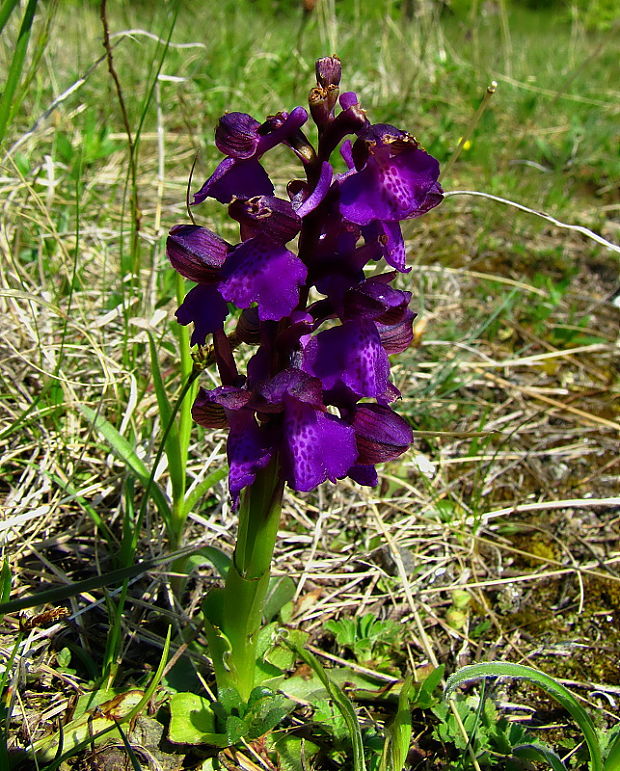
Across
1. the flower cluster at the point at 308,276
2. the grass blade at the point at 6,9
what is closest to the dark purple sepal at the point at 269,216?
the flower cluster at the point at 308,276

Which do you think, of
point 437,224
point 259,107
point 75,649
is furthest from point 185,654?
point 259,107

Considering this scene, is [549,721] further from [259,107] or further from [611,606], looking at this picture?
[259,107]

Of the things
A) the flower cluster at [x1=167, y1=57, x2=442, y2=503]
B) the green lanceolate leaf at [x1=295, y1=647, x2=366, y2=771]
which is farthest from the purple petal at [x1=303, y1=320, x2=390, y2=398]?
the green lanceolate leaf at [x1=295, y1=647, x2=366, y2=771]

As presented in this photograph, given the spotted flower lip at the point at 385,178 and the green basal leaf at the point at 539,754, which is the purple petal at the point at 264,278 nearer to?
the spotted flower lip at the point at 385,178

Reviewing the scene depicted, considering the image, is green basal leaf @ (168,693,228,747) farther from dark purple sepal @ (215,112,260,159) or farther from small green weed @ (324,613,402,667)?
dark purple sepal @ (215,112,260,159)

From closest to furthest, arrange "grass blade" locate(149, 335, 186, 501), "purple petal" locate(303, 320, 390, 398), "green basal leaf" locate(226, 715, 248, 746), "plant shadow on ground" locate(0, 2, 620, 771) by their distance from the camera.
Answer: "purple petal" locate(303, 320, 390, 398) < "green basal leaf" locate(226, 715, 248, 746) < "grass blade" locate(149, 335, 186, 501) < "plant shadow on ground" locate(0, 2, 620, 771)

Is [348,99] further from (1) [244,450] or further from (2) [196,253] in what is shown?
(1) [244,450]
